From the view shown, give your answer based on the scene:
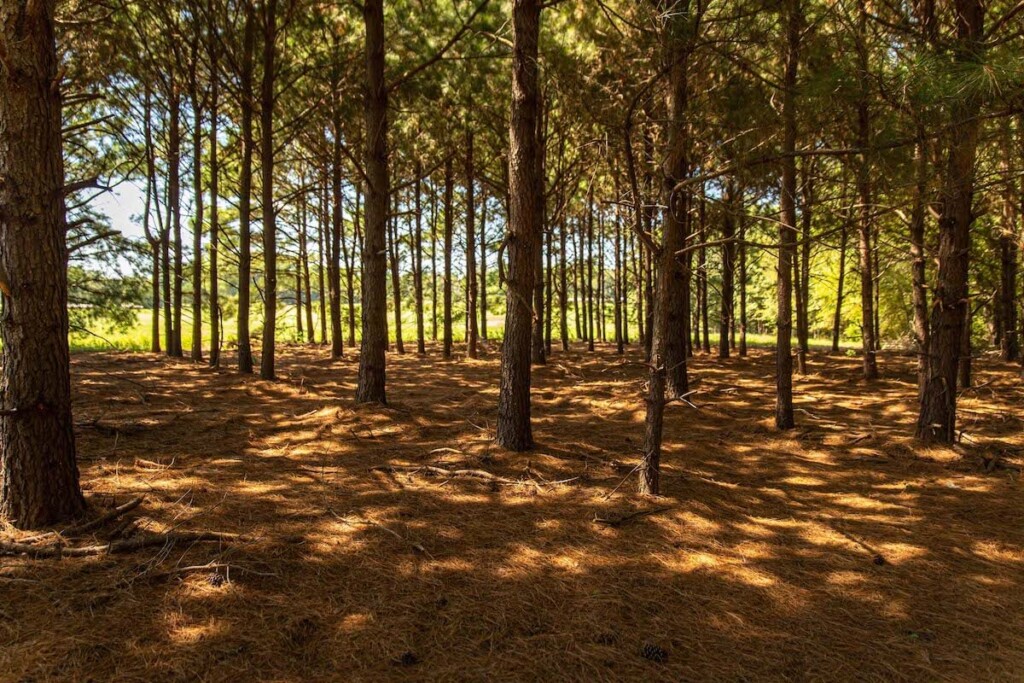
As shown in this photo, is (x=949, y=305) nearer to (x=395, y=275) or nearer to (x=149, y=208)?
(x=395, y=275)

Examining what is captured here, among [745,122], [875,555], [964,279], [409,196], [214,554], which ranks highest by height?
[409,196]

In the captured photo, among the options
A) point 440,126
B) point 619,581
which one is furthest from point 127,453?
point 440,126

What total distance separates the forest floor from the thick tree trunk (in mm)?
397

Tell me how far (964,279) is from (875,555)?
397cm

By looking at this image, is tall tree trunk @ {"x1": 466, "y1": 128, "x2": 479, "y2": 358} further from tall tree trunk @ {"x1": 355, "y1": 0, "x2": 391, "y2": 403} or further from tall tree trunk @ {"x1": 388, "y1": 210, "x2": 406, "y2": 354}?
tall tree trunk @ {"x1": 355, "y1": 0, "x2": 391, "y2": 403}

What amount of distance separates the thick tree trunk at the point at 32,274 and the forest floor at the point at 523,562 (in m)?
0.40

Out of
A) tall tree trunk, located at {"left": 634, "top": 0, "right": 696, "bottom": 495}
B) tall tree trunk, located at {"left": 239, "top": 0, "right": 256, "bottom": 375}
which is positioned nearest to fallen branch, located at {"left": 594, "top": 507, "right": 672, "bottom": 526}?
tall tree trunk, located at {"left": 634, "top": 0, "right": 696, "bottom": 495}

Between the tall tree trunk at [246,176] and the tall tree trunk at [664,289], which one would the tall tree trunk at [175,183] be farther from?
the tall tree trunk at [664,289]

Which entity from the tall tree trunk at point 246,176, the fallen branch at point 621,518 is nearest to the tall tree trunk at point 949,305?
the fallen branch at point 621,518

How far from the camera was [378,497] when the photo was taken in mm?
4219

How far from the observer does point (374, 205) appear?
23.5 ft

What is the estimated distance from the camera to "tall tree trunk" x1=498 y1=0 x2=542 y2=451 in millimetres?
5227

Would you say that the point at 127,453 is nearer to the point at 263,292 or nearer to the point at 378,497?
the point at 378,497

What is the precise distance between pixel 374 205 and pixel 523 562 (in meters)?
5.30
